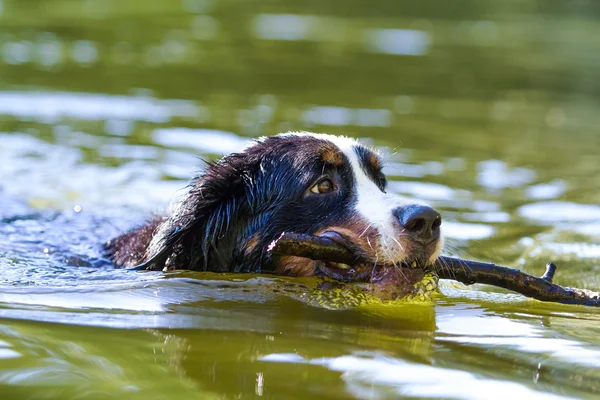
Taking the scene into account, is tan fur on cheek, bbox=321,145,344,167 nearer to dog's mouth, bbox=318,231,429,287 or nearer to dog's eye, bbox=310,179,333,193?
dog's eye, bbox=310,179,333,193

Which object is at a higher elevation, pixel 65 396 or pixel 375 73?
pixel 375 73

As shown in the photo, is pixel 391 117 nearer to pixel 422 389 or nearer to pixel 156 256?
pixel 156 256

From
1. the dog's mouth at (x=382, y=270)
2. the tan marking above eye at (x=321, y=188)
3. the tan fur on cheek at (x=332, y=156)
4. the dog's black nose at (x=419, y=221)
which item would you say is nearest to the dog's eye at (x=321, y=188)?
the tan marking above eye at (x=321, y=188)

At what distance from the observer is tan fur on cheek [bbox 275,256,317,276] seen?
5.83 m

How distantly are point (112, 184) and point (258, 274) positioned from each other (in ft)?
13.9

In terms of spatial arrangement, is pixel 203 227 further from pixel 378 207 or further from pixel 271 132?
pixel 271 132

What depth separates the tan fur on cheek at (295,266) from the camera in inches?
229

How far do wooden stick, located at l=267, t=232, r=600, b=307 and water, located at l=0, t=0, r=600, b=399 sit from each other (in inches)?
5.3

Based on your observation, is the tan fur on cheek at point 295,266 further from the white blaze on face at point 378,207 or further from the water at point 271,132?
the white blaze on face at point 378,207

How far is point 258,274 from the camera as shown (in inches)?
232

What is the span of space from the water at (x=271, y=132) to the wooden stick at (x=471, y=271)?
13cm

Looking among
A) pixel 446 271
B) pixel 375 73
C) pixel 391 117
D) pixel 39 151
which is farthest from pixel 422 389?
pixel 375 73

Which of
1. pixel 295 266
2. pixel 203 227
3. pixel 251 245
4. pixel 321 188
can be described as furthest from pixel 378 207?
pixel 203 227

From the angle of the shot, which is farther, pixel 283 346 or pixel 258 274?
pixel 258 274
